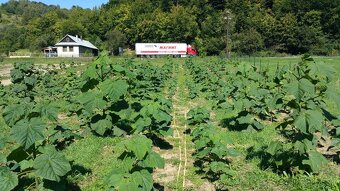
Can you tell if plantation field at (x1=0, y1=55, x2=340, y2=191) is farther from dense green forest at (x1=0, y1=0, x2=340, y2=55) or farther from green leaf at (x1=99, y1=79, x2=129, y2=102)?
dense green forest at (x1=0, y1=0, x2=340, y2=55)

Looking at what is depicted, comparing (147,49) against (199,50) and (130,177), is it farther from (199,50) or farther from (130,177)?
(130,177)

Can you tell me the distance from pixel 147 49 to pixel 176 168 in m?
65.0

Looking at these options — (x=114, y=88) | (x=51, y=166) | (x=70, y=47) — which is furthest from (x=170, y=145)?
(x=70, y=47)

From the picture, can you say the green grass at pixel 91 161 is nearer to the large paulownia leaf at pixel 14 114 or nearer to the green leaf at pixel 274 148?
the large paulownia leaf at pixel 14 114

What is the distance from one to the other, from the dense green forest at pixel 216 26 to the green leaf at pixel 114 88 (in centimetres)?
6177

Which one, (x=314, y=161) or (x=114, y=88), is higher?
(x=114, y=88)

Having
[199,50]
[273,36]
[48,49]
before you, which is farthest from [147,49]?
[48,49]

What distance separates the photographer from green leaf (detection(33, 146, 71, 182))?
13.8 ft

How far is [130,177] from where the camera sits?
428cm

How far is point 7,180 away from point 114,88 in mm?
3374

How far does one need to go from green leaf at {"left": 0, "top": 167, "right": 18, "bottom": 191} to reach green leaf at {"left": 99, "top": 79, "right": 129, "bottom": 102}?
3.17 m

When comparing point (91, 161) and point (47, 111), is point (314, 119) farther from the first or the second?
point (91, 161)

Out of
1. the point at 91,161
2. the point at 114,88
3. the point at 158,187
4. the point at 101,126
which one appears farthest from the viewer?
the point at 101,126

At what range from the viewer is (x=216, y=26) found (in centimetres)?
8869
